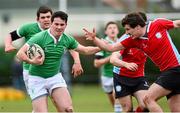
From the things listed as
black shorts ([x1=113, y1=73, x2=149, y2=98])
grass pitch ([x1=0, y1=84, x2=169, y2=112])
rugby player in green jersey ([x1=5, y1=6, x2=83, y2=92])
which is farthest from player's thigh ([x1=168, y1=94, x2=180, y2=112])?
grass pitch ([x1=0, y1=84, x2=169, y2=112])

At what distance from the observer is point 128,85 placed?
1434cm

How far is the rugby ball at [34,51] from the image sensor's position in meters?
12.1

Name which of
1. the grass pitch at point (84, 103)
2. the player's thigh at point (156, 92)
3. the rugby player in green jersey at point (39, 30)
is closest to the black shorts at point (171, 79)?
the player's thigh at point (156, 92)

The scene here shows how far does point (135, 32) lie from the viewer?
489 inches

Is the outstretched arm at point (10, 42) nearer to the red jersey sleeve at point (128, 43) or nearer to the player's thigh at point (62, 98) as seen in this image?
the player's thigh at point (62, 98)

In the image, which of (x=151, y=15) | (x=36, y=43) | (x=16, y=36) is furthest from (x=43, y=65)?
(x=151, y=15)

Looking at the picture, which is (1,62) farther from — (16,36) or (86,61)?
(16,36)

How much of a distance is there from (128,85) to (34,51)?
2.87 meters

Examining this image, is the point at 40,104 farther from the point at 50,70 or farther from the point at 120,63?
the point at 120,63

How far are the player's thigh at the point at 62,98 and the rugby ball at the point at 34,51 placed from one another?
732 mm

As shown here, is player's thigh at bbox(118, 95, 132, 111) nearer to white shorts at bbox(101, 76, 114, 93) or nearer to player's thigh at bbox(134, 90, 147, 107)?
player's thigh at bbox(134, 90, 147, 107)

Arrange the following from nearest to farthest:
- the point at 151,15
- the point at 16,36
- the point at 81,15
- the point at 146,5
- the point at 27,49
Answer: the point at 27,49, the point at 16,36, the point at 151,15, the point at 146,5, the point at 81,15

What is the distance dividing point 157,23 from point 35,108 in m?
2.55

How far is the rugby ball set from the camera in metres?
12.1
